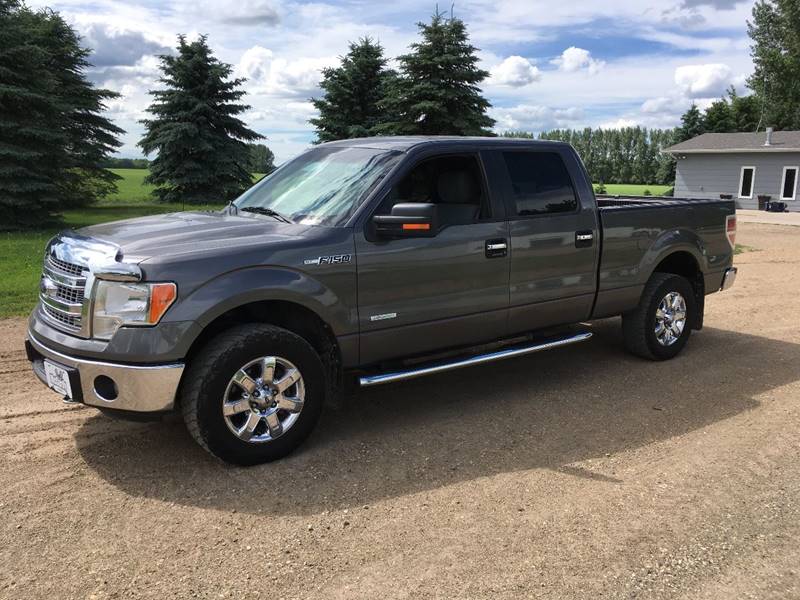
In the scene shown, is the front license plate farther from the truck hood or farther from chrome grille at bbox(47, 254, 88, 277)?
the truck hood

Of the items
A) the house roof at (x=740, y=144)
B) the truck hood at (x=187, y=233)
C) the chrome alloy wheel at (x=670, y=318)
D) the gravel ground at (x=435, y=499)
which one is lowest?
the gravel ground at (x=435, y=499)

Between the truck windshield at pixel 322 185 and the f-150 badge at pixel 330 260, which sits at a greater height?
the truck windshield at pixel 322 185

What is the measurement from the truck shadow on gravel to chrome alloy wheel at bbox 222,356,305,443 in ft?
0.79

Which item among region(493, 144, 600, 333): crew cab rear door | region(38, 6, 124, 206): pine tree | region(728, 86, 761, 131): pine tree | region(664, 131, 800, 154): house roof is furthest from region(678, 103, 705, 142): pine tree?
region(493, 144, 600, 333): crew cab rear door

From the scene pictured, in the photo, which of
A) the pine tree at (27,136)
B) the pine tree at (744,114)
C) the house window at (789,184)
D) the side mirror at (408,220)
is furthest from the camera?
the pine tree at (744,114)

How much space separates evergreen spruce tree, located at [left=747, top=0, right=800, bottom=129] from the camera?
41.0 metres

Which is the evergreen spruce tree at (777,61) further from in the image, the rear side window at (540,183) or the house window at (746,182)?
the rear side window at (540,183)

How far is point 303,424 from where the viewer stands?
14.1 ft

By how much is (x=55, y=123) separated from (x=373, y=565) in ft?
56.5

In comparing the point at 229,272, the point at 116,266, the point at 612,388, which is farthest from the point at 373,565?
the point at 612,388

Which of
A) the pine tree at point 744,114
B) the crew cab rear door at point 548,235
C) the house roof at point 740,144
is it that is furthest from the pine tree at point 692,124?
the crew cab rear door at point 548,235

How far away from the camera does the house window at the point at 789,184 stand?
104 feet

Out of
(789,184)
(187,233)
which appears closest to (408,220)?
(187,233)

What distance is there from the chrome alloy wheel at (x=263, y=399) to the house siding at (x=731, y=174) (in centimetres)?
3194
